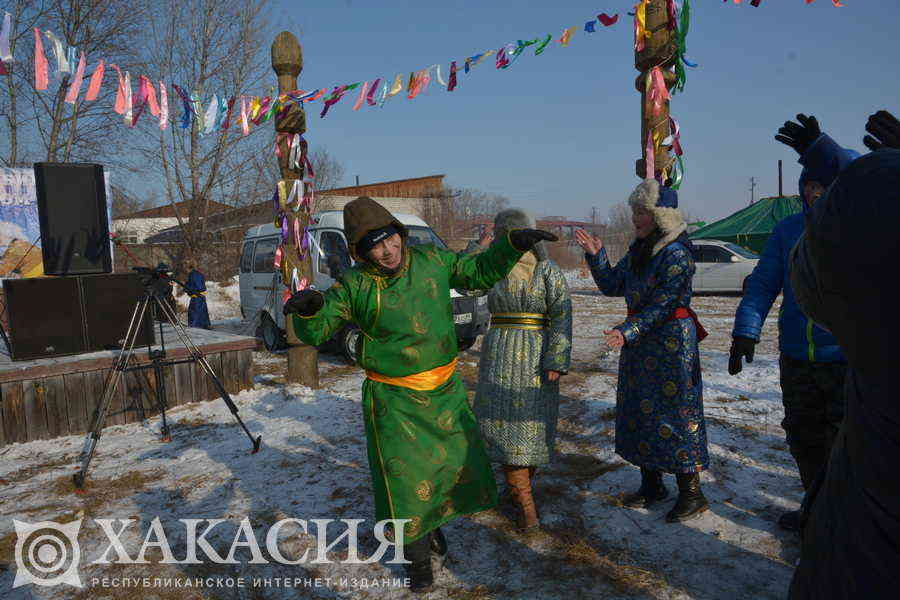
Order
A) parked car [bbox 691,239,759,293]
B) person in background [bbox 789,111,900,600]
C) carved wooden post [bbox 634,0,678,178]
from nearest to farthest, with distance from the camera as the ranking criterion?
1. person in background [bbox 789,111,900,600]
2. carved wooden post [bbox 634,0,678,178]
3. parked car [bbox 691,239,759,293]

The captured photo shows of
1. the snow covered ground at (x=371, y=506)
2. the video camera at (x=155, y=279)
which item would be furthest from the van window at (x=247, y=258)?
the video camera at (x=155, y=279)

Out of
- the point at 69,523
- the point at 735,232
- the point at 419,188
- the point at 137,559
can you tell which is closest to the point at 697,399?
the point at 137,559

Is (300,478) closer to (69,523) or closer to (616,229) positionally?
(69,523)

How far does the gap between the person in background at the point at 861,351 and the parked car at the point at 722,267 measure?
16432 millimetres

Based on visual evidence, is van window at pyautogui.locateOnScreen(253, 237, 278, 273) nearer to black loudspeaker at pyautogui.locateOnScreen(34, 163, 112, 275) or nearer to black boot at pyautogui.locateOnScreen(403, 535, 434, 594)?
black loudspeaker at pyautogui.locateOnScreen(34, 163, 112, 275)

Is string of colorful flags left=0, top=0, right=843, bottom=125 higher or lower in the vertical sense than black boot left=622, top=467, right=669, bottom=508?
higher

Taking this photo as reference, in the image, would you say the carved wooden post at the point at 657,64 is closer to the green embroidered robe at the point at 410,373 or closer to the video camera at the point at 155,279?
the green embroidered robe at the point at 410,373

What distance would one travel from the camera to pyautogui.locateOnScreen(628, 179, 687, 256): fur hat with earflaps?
2.99m

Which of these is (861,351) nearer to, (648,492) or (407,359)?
(407,359)

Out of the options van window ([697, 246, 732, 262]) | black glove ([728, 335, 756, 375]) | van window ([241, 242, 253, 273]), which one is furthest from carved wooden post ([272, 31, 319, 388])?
van window ([697, 246, 732, 262])

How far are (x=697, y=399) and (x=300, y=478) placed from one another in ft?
9.33

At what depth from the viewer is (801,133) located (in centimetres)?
183

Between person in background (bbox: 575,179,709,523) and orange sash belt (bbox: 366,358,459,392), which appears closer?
orange sash belt (bbox: 366,358,459,392)

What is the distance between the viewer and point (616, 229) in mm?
69312
